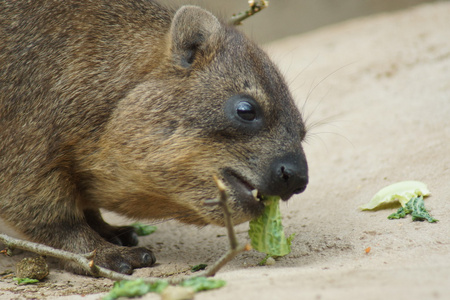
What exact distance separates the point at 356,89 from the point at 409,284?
6.82 m

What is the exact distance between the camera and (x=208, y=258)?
5.89 meters

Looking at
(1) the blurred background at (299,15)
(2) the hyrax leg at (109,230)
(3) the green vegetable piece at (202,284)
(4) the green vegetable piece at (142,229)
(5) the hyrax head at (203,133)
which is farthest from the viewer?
(1) the blurred background at (299,15)

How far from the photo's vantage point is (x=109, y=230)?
6.68 m

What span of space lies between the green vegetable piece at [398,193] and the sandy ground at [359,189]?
0.12 metres

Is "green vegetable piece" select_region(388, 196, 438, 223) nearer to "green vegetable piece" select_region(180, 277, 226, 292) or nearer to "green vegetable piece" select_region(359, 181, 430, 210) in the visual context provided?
"green vegetable piece" select_region(359, 181, 430, 210)

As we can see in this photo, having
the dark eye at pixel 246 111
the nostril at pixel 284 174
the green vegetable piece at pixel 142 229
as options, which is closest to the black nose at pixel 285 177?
the nostril at pixel 284 174

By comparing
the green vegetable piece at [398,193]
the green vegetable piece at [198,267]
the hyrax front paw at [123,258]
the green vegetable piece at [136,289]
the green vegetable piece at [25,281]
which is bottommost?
the green vegetable piece at [136,289]

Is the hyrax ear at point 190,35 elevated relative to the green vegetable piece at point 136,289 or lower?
elevated

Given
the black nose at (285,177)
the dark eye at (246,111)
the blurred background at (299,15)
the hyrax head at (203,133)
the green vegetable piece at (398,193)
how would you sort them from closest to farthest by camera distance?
the black nose at (285,177)
the hyrax head at (203,133)
the dark eye at (246,111)
the green vegetable piece at (398,193)
the blurred background at (299,15)

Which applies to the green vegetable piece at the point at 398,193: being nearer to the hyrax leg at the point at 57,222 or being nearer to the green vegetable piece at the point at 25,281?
the hyrax leg at the point at 57,222

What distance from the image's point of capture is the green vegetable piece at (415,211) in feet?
18.5

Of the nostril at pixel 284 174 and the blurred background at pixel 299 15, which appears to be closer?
the nostril at pixel 284 174

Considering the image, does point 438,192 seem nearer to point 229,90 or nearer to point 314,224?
point 314,224

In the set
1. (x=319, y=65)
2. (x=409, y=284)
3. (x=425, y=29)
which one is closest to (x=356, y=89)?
(x=319, y=65)
